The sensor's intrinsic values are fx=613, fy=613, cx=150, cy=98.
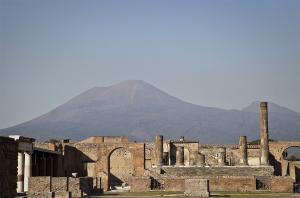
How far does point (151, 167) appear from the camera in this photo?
175 feet

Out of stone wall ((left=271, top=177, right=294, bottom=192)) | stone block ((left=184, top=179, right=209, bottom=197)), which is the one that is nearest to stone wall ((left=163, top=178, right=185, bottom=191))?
stone wall ((left=271, top=177, right=294, bottom=192))

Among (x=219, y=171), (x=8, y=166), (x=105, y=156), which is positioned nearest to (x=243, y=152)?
(x=219, y=171)

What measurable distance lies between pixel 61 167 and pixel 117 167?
11313mm

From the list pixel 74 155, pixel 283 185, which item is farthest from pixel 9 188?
pixel 74 155

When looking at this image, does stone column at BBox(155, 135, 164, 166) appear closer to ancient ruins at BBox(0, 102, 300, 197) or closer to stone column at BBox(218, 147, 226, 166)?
ancient ruins at BBox(0, 102, 300, 197)

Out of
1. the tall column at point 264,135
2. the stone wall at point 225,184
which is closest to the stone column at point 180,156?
the tall column at point 264,135

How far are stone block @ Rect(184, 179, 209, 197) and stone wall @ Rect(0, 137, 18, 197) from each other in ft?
79.8

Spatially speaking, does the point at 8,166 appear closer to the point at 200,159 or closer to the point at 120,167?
the point at 200,159

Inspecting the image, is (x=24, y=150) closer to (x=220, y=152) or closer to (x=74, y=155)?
(x=74, y=155)

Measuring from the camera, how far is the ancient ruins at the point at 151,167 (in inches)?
1350

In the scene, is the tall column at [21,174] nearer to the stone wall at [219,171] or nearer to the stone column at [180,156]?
the stone wall at [219,171]

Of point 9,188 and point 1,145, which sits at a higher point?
point 1,145

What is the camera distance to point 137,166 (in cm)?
5197

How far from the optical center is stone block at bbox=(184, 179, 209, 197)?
33906mm
